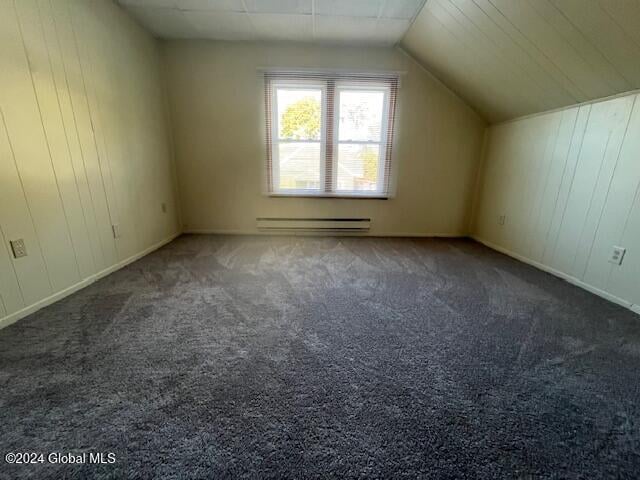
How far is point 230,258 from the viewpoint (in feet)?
9.16

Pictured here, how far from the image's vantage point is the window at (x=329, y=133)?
329 centimetres

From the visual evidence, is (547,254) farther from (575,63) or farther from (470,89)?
(470,89)

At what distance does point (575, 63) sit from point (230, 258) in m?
3.35

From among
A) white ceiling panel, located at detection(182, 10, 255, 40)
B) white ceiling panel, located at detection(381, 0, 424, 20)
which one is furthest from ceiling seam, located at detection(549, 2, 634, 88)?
white ceiling panel, located at detection(182, 10, 255, 40)

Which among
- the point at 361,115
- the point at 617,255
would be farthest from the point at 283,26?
the point at 617,255

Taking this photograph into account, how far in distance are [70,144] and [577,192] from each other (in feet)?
13.7

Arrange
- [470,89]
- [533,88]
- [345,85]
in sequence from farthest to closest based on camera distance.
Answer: [345,85]
[470,89]
[533,88]

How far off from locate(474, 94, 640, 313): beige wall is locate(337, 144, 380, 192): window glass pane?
1504mm

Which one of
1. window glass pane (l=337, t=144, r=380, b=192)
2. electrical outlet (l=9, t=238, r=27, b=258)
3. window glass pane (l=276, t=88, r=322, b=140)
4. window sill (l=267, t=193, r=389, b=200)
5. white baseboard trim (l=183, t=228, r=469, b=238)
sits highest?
window glass pane (l=276, t=88, r=322, b=140)

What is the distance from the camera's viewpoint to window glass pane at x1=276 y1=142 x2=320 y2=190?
345 centimetres

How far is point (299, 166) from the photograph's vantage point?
3.51 meters

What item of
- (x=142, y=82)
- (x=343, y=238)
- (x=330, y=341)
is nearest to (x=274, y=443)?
(x=330, y=341)

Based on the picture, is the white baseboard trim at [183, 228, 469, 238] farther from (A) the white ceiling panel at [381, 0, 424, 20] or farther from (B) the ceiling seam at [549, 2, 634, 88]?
(A) the white ceiling panel at [381, 0, 424, 20]

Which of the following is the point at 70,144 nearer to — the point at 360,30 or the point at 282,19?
the point at 282,19
